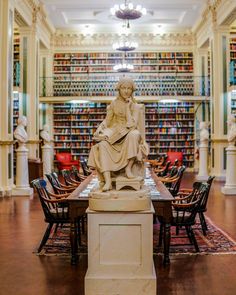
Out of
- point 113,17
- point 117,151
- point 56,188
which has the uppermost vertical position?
point 113,17

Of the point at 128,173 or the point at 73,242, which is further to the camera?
the point at 73,242

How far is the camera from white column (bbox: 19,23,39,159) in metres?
13.5

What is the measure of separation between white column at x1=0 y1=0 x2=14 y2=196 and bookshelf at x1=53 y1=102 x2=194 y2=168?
670cm

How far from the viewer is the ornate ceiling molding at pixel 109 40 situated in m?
17.4

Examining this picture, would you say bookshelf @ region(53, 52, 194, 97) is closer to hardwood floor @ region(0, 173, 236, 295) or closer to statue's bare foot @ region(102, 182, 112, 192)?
hardwood floor @ region(0, 173, 236, 295)

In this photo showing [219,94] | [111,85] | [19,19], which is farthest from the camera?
[111,85]

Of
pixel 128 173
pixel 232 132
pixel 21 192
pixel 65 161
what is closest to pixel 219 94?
pixel 232 132

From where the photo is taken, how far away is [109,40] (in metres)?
17.5

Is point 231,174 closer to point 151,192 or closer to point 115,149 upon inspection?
point 151,192

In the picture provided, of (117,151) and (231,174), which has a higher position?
(117,151)

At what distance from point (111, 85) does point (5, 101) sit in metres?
7.60

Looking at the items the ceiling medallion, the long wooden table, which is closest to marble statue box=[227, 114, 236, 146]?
the ceiling medallion

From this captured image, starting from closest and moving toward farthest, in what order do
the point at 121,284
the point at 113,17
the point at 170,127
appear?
1. the point at 121,284
2. the point at 113,17
3. the point at 170,127

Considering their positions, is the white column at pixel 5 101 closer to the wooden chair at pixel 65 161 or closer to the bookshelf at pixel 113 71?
the wooden chair at pixel 65 161
